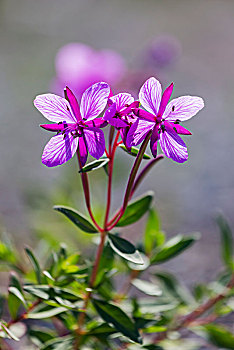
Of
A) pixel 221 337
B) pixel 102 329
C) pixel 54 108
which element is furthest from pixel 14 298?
pixel 221 337

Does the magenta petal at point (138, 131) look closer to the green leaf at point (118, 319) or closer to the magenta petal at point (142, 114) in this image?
the magenta petal at point (142, 114)

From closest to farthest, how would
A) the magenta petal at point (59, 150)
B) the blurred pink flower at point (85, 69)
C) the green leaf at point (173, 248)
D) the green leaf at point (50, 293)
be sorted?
the magenta petal at point (59, 150), the green leaf at point (50, 293), the green leaf at point (173, 248), the blurred pink flower at point (85, 69)

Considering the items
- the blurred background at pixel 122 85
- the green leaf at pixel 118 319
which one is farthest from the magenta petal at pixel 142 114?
the blurred background at pixel 122 85

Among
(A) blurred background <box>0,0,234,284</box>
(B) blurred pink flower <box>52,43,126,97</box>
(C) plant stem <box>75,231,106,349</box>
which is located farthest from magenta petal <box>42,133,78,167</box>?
(B) blurred pink flower <box>52,43,126,97</box>

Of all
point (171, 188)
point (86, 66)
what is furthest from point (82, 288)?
point (171, 188)

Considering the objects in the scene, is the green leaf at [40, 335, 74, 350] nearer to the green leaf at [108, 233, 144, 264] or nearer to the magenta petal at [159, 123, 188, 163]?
the green leaf at [108, 233, 144, 264]

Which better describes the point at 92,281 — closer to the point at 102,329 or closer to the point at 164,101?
the point at 102,329

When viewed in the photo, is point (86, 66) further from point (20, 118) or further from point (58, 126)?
point (20, 118)

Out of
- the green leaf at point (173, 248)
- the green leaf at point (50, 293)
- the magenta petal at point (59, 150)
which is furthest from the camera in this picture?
the green leaf at point (173, 248)
